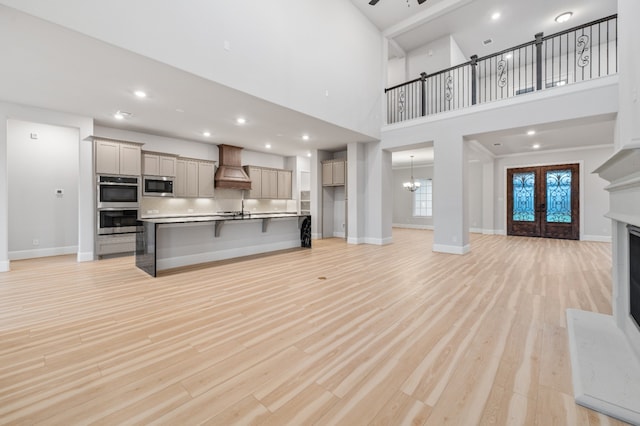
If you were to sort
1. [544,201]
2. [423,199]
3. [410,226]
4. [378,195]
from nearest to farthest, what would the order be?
[378,195] < [544,201] < [423,199] < [410,226]

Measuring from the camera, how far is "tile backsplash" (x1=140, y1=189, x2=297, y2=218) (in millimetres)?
7164

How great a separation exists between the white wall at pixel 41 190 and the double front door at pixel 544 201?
12985mm

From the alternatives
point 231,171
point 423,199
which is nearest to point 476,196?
point 423,199

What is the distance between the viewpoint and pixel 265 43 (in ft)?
14.9

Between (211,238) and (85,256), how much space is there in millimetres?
2724

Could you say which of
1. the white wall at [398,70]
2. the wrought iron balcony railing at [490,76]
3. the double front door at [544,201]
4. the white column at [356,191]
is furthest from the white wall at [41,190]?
the double front door at [544,201]

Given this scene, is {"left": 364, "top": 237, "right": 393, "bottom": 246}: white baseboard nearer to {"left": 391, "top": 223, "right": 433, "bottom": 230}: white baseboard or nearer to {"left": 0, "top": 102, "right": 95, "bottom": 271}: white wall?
{"left": 391, "top": 223, "right": 433, "bottom": 230}: white baseboard

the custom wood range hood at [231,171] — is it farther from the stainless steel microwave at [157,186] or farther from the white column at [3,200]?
the white column at [3,200]

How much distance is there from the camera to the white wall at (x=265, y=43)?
3.04 m

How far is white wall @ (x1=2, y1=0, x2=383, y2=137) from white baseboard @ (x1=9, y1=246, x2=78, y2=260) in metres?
5.60

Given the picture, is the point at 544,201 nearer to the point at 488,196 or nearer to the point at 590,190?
the point at 590,190

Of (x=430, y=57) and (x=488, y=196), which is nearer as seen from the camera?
(x=430, y=57)

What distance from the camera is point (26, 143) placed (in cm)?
583

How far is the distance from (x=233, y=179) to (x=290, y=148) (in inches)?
82.1
